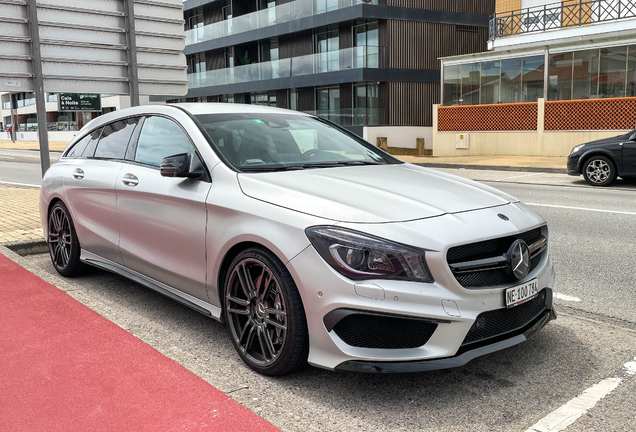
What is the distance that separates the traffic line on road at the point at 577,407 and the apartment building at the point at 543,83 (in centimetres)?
2067

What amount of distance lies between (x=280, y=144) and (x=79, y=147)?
8.09ft

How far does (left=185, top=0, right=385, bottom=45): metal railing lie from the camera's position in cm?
3341

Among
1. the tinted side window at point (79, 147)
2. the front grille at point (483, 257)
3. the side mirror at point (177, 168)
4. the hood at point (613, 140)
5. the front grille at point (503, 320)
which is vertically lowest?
the front grille at point (503, 320)

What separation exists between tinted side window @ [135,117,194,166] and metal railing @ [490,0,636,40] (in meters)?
22.6

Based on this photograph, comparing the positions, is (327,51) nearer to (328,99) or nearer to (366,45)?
(328,99)

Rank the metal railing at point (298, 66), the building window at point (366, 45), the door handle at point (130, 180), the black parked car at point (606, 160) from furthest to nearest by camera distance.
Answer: the metal railing at point (298, 66) < the building window at point (366, 45) < the black parked car at point (606, 160) < the door handle at point (130, 180)

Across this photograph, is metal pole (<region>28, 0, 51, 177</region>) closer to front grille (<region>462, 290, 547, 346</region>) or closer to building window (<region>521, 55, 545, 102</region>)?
front grille (<region>462, 290, 547, 346</region>)

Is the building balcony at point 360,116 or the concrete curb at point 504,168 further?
the building balcony at point 360,116

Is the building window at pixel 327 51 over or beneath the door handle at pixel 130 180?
over

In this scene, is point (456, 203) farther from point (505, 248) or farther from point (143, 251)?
point (143, 251)

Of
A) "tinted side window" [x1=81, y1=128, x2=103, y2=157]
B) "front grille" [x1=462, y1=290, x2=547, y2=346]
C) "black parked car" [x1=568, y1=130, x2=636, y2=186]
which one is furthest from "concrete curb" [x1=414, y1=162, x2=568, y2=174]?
"front grille" [x1=462, y1=290, x2=547, y2=346]

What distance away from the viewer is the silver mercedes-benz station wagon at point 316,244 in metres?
3.01

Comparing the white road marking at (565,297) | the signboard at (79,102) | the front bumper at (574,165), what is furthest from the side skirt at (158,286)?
the signboard at (79,102)

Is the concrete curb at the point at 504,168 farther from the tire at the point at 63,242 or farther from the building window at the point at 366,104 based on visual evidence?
the tire at the point at 63,242
